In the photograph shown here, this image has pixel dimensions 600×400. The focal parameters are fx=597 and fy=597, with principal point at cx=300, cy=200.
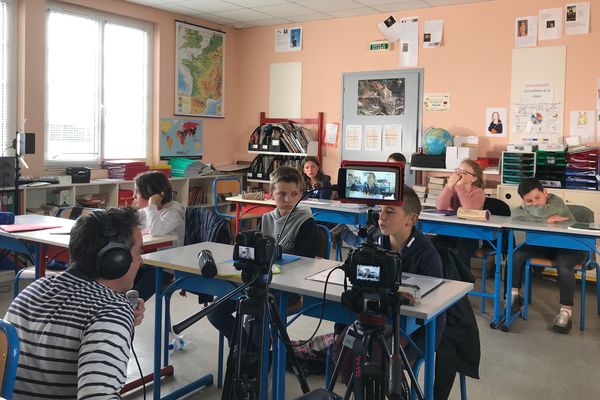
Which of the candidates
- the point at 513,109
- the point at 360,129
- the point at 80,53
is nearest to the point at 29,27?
the point at 80,53

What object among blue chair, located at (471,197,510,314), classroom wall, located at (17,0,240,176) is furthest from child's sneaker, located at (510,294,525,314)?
classroom wall, located at (17,0,240,176)

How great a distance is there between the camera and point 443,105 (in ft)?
20.9

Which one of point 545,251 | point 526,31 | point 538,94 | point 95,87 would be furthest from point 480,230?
point 95,87

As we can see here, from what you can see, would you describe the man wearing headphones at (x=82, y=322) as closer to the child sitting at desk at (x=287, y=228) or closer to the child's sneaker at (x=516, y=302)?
the child sitting at desk at (x=287, y=228)

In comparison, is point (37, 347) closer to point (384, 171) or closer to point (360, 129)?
point (384, 171)

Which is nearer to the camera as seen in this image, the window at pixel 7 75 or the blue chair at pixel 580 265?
the blue chair at pixel 580 265

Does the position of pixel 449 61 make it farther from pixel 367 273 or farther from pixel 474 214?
pixel 367 273

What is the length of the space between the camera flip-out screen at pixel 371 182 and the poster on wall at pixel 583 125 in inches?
175

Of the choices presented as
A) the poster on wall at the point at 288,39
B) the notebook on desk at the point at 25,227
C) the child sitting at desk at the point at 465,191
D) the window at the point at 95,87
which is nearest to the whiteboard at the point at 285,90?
the poster on wall at the point at 288,39

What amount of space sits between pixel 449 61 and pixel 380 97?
0.86 m

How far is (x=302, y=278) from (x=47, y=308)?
1.26 meters

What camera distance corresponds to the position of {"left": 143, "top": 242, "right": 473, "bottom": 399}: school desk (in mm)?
2131

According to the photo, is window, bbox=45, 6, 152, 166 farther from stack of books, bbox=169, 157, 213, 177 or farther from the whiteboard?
the whiteboard

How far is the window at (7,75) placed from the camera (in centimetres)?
544
